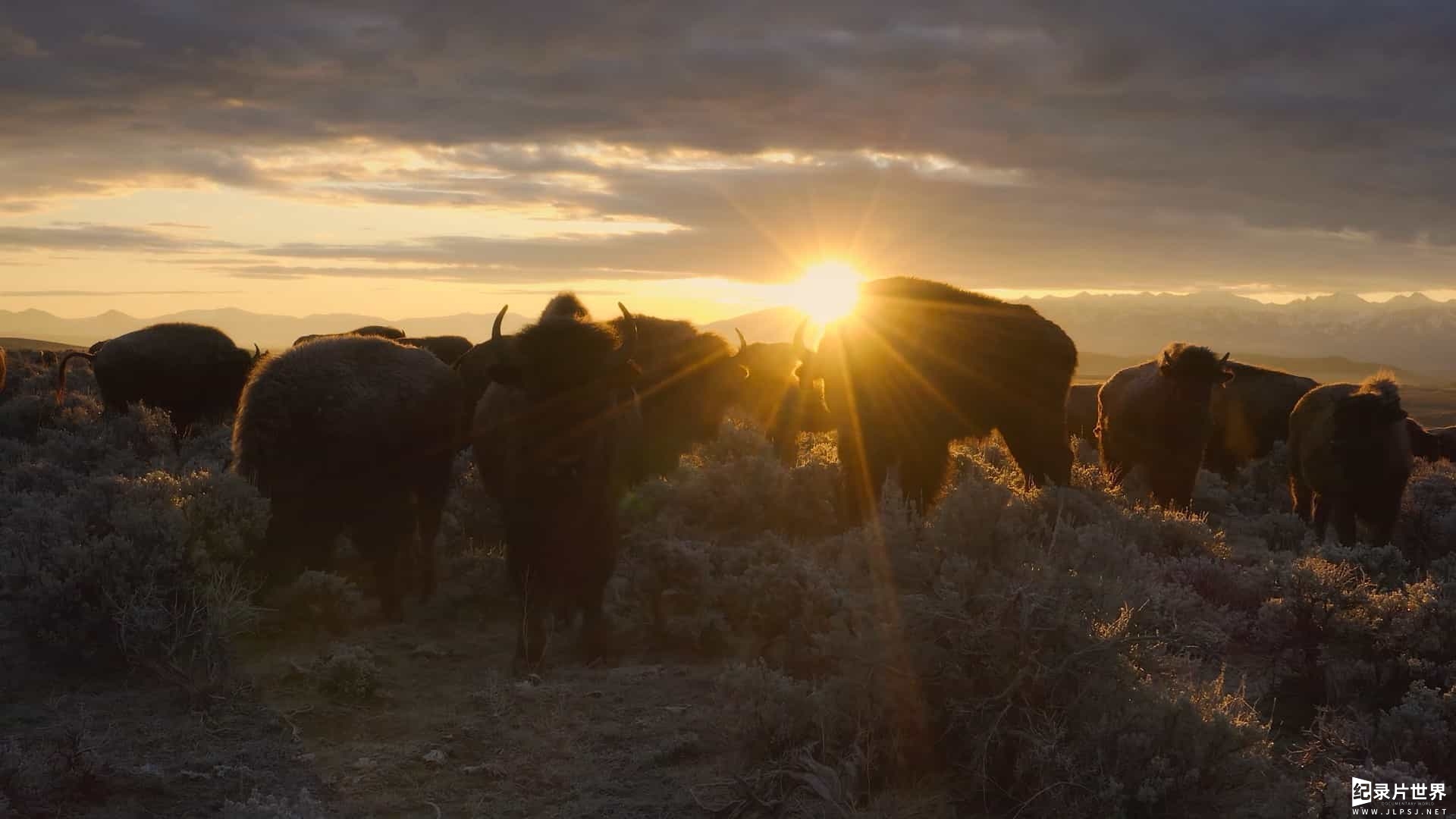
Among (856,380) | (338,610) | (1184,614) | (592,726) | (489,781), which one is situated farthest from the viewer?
(856,380)

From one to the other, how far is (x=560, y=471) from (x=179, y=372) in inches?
527

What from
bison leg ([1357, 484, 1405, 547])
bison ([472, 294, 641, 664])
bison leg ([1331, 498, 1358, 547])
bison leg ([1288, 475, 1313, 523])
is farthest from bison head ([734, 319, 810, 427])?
bison leg ([1288, 475, 1313, 523])

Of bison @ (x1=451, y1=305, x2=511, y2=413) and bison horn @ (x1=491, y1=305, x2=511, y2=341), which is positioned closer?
bison horn @ (x1=491, y1=305, x2=511, y2=341)

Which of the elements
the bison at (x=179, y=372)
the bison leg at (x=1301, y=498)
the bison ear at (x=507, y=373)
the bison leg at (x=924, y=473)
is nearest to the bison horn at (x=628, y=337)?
the bison ear at (x=507, y=373)

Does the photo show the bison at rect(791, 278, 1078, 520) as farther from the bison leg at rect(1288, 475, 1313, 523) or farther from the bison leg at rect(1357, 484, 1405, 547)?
the bison leg at rect(1288, 475, 1313, 523)

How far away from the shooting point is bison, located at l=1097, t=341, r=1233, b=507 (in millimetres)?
12773

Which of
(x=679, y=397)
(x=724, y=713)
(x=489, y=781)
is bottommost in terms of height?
(x=489, y=781)

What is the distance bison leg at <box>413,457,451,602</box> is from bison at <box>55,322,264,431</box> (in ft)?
32.0

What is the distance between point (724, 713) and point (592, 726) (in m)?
1.04

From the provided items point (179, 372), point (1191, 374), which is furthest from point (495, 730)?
point (179, 372)

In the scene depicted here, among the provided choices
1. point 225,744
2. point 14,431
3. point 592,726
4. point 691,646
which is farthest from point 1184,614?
point 14,431

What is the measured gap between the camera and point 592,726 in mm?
5859

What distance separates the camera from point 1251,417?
19.4 meters

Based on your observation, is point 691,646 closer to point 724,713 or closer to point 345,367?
point 724,713
